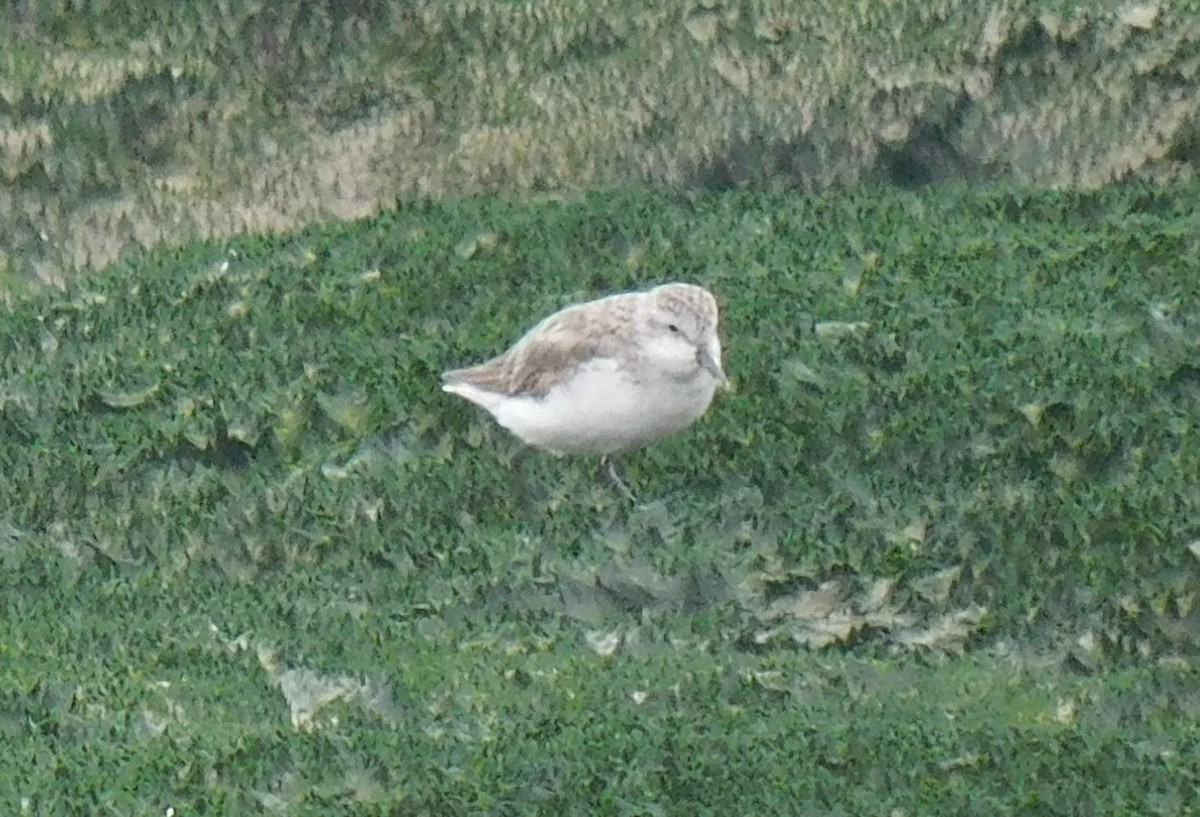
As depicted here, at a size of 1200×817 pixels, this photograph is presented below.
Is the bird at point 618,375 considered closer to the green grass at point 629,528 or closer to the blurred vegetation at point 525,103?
the green grass at point 629,528

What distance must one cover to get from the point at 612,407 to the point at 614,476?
43cm

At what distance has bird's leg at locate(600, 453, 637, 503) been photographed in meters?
6.67

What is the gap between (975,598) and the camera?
6121mm

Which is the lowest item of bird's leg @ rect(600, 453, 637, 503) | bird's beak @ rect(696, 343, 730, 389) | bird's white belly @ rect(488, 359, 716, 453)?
bird's leg @ rect(600, 453, 637, 503)

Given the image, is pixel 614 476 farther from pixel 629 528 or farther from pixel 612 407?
pixel 612 407

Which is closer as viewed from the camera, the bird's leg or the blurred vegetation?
the bird's leg

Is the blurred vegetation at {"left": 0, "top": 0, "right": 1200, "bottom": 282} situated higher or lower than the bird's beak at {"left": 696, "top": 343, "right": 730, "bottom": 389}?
lower

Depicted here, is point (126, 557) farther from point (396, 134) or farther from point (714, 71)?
point (714, 71)

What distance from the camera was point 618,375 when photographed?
20.8 feet

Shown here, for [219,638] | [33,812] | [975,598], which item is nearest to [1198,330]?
[975,598]

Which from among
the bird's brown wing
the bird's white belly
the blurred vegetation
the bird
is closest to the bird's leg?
the bird

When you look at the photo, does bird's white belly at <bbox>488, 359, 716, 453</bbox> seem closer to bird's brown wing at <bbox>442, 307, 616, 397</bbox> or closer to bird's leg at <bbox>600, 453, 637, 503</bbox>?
bird's brown wing at <bbox>442, 307, 616, 397</bbox>

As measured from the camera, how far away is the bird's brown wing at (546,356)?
21.1 feet

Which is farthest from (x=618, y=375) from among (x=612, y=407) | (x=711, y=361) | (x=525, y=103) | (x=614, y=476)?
(x=525, y=103)
